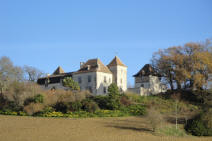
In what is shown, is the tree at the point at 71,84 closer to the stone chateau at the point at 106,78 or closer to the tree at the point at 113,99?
the stone chateau at the point at 106,78

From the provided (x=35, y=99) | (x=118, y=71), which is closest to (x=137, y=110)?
(x=35, y=99)

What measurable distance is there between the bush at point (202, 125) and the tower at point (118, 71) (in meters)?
24.8

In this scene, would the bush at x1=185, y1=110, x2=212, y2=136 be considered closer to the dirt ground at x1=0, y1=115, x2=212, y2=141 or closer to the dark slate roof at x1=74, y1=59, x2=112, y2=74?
the dirt ground at x1=0, y1=115, x2=212, y2=141

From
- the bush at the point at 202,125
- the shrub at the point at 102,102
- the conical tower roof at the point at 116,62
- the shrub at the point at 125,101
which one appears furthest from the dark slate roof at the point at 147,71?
the bush at the point at 202,125

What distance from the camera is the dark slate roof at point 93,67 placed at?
184 feet

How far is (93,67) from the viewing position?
56531 mm

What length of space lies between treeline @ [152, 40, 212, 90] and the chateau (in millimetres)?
6035

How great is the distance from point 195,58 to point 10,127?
29505mm

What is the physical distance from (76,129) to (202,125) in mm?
11620

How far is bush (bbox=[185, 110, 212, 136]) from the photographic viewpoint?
3309 centimetres

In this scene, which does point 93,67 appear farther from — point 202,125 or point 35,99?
point 202,125

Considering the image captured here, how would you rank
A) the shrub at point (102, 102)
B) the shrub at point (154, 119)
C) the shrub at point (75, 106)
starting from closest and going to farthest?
the shrub at point (154, 119) → the shrub at point (75, 106) → the shrub at point (102, 102)

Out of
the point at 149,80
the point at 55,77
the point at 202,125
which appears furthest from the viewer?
the point at 55,77

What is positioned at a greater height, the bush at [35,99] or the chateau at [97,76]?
the chateau at [97,76]
